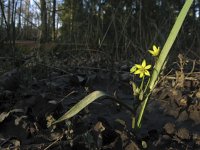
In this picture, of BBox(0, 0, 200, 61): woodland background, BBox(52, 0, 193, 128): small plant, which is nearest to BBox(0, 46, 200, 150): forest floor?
BBox(52, 0, 193, 128): small plant

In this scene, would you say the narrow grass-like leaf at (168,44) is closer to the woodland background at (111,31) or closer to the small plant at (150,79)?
the small plant at (150,79)

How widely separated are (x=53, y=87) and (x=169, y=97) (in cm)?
73

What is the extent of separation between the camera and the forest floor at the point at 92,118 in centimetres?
144

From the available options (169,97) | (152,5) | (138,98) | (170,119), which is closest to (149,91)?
(138,98)

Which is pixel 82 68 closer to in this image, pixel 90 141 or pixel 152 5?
pixel 90 141

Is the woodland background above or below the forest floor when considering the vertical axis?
above

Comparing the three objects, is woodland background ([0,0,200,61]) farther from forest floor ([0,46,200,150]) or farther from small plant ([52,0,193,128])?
small plant ([52,0,193,128])

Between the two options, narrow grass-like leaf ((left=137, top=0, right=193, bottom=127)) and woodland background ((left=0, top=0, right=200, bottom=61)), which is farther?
woodland background ((left=0, top=0, right=200, bottom=61))

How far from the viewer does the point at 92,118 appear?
5.89ft

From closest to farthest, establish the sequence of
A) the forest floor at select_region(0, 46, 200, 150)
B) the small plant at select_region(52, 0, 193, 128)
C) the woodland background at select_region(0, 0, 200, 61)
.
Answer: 1. the small plant at select_region(52, 0, 193, 128)
2. the forest floor at select_region(0, 46, 200, 150)
3. the woodland background at select_region(0, 0, 200, 61)

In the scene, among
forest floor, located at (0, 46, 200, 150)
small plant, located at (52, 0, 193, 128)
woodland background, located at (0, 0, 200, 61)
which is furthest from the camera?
woodland background, located at (0, 0, 200, 61)

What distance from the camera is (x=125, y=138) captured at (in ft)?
4.72

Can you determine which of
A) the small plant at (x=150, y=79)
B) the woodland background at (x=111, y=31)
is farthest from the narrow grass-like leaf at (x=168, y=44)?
the woodland background at (x=111, y=31)

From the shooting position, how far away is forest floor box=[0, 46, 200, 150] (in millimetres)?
1445
